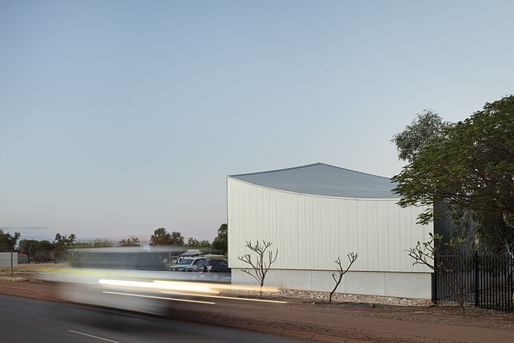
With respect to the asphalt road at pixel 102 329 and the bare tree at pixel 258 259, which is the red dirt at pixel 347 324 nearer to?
the asphalt road at pixel 102 329

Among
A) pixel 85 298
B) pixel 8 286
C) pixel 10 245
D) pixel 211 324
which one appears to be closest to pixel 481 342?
pixel 211 324

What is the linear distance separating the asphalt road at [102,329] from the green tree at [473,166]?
8.14 meters

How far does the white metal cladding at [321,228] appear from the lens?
96.5 ft

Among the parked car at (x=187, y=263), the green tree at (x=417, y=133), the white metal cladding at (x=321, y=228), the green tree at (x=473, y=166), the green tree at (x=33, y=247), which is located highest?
the green tree at (x=417, y=133)

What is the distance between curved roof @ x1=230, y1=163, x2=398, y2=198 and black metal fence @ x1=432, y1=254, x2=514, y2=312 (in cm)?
723

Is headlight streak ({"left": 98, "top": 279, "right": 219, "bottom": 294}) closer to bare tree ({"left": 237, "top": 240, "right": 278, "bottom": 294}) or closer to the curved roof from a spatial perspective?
bare tree ({"left": 237, "top": 240, "right": 278, "bottom": 294})

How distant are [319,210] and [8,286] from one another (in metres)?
15.9

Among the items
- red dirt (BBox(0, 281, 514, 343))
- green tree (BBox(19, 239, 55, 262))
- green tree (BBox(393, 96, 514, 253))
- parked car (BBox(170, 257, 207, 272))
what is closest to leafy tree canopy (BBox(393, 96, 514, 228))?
green tree (BBox(393, 96, 514, 253))

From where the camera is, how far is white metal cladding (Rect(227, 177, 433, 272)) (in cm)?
2941

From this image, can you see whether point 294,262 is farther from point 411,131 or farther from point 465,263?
point 411,131

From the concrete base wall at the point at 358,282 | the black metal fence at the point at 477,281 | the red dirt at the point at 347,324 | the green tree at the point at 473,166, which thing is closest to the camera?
the red dirt at the point at 347,324

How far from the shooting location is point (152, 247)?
50.2ft

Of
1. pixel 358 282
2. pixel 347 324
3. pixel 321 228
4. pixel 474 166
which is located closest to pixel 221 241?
pixel 321 228

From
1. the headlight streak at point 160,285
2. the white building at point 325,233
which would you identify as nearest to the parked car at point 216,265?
the white building at point 325,233
